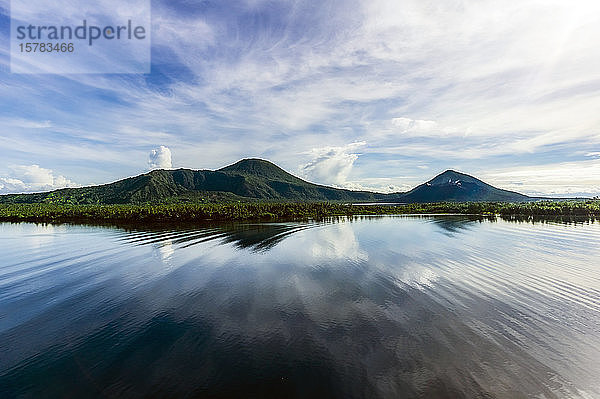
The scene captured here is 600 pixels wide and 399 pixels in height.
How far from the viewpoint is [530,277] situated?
3150 cm

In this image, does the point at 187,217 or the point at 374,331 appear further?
the point at 187,217

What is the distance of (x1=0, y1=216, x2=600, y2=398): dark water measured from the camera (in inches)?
575

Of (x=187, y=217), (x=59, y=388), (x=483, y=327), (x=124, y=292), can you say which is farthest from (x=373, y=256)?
(x=187, y=217)

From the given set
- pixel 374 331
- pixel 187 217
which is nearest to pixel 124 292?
pixel 374 331

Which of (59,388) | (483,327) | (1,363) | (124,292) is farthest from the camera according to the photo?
(124,292)

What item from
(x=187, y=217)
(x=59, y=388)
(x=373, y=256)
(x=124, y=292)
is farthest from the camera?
(x=187, y=217)

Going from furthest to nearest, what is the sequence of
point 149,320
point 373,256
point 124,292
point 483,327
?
point 373,256, point 124,292, point 149,320, point 483,327

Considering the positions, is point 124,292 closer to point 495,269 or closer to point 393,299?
point 393,299

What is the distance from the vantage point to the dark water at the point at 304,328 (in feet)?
47.9

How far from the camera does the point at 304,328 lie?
20.3m

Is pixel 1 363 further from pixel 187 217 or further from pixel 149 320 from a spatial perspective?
pixel 187 217

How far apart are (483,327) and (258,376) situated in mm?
A: 14850

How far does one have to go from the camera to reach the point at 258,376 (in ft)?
49.8

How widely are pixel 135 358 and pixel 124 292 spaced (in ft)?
45.9
